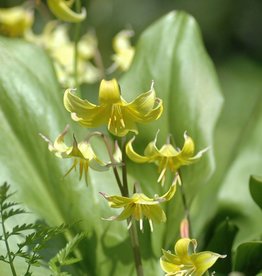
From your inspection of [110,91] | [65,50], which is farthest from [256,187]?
[65,50]

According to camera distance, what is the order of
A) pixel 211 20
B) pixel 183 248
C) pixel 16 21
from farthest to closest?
pixel 211 20, pixel 16 21, pixel 183 248

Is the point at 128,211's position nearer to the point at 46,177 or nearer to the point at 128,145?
the point at 128,145

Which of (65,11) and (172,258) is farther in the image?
(65,11)

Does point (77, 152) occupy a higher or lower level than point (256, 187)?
higher

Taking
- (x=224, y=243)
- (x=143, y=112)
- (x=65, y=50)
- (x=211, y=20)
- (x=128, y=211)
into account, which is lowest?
(x=211, y=20)

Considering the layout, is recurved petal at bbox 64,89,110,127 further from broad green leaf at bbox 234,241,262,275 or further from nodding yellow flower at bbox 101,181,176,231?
broad green leaf at bbox 234,241,262,275

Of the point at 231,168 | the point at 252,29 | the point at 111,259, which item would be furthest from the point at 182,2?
the point at 111,259
